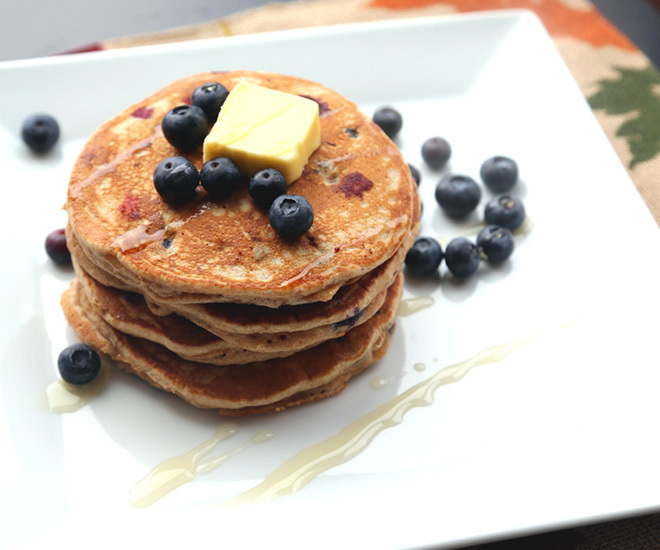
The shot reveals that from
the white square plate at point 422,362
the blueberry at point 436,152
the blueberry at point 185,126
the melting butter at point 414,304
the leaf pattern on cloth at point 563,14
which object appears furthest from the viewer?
the leaf pattern on cloth at point 563,14

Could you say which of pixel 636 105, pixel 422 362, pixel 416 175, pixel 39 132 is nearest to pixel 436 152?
pixel 416 175

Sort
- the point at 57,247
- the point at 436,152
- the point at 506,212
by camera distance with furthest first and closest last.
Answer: the point at 436,152, the point at 506,212, the point at 57,247

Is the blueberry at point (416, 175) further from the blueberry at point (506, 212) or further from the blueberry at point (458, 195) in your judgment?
the blueberry at point (506, 212)

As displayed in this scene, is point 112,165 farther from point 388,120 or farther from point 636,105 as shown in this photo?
point 636,105

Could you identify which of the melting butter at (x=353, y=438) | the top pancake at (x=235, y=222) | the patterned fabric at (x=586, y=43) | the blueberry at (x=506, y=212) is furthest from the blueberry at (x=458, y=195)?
the patterned fabric at (x=586, y=43)

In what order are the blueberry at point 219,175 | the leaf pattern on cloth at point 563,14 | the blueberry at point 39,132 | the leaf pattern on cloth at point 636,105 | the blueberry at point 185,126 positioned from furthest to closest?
the leaf pattern on cloth at point 563,14, the leaf pattern on cloth at point 636,105, the blueberry at point 39,132, the blueberry at point 185,126, the blueberry at point 219,175

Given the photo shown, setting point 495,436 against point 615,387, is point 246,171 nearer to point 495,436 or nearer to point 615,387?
point 495,436

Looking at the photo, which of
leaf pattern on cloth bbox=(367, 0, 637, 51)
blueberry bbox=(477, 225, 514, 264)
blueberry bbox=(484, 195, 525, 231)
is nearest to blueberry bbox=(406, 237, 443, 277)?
blueberry bbox=(477, 225, 514, 264)
